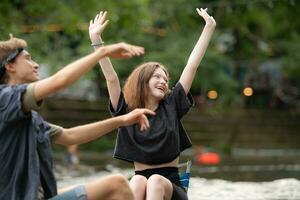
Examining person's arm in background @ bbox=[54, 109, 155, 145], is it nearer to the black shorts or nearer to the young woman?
the young woman

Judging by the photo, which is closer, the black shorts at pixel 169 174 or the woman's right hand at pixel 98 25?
the woman's right hand at pixel 98 25

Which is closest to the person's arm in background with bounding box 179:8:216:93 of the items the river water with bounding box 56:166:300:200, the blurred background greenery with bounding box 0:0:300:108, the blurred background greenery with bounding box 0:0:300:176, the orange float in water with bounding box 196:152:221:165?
the river water with bounding box 56:166:300:200

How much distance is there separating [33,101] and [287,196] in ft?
20.2

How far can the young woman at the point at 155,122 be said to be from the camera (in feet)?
20.2

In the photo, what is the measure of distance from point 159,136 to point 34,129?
1.89m

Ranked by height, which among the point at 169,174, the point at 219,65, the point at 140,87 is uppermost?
the point at 140,87

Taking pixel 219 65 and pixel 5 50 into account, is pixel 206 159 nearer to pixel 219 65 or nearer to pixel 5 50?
pixel 219 65

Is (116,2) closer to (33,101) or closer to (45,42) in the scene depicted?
(45,42)

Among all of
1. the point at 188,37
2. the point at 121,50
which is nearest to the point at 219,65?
the point at 188,37

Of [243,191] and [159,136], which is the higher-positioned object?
[159,136]

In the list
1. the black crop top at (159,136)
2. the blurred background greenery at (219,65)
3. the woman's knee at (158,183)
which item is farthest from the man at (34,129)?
the blurred background greenery at (219,65)

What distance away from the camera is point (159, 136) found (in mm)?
6168

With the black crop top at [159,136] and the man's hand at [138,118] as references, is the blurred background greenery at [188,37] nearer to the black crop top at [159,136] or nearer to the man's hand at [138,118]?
the black crop top at [159,136]

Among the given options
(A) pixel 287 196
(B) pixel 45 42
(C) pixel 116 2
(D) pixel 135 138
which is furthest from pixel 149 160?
(B) pixel 45 42
